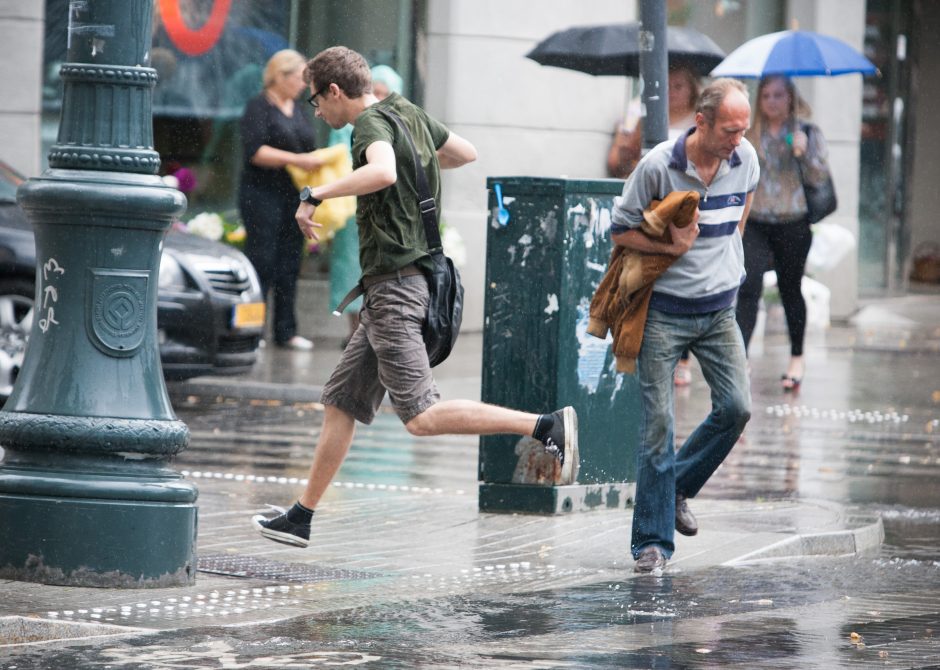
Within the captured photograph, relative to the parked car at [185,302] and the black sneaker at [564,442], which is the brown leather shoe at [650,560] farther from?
the parked car at [185,302]

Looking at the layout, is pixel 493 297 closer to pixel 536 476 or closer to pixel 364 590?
pixel 536 476

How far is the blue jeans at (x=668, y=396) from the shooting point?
23.8 feet

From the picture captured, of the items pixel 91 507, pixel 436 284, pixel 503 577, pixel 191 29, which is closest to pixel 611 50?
pixel 191 29

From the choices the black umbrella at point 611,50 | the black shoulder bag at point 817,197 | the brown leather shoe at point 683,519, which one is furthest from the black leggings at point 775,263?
the brown leather shoe at point 683,519

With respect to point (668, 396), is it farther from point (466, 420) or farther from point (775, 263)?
point (775, 263)

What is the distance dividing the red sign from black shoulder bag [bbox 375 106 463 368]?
1018 centimetres

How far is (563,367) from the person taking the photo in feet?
27.1

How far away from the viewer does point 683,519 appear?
7.62 meters

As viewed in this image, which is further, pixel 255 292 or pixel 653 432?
pixel 255 292

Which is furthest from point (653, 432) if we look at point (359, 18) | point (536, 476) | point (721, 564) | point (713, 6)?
point (713, 6)

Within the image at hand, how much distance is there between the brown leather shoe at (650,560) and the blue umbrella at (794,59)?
7.06 metres

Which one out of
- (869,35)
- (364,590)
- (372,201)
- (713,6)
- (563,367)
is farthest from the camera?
(869,35)

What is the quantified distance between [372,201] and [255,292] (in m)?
5.66

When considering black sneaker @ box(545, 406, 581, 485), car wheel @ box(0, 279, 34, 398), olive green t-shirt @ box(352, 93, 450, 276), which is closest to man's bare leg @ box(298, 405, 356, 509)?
olive green t-shirt @ box(352, 93, 450, 276)
